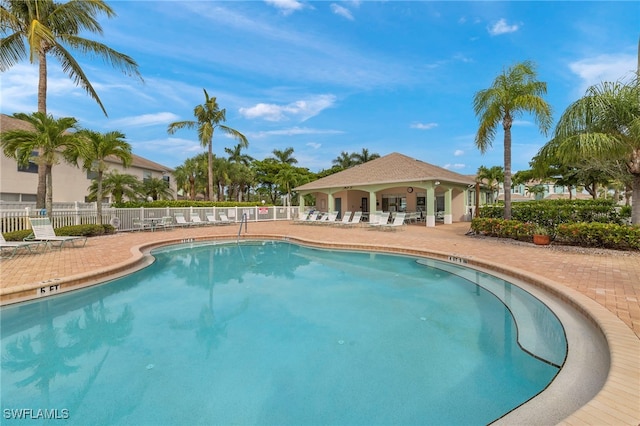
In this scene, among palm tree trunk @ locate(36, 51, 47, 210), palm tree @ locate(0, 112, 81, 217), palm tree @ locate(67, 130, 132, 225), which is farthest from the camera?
palm tree @ locate(67, 130, 132, 225)

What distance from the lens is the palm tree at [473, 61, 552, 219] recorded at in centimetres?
1160

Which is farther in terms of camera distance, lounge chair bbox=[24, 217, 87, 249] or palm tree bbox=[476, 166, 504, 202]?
palm tree bbox=[476, 166, 504, 202]

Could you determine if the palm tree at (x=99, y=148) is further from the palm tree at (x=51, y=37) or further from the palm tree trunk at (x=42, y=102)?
the palm tree at (x=51, y=37)

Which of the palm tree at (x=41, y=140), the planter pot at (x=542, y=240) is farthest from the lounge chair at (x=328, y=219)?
the palm tree at (x=41, y=140)

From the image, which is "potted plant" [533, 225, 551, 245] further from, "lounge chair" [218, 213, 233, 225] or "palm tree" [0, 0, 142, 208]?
"palm tree" [0, 0, 142, 208]

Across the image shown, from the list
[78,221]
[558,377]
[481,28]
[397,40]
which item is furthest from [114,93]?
[558,377]

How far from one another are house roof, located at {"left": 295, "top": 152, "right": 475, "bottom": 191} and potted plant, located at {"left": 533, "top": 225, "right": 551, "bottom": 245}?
745 centimetres

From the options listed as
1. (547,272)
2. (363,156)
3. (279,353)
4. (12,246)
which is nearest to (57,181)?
(12,246)

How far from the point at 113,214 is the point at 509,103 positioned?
19159 mm

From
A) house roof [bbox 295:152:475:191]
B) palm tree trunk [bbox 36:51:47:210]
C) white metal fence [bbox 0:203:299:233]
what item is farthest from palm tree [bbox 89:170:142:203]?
house roof [bbox 295:152:475:191]

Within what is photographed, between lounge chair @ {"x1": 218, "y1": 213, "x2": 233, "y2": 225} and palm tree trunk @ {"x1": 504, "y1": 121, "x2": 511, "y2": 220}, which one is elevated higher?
palm tree trunk @ {"x1": 504, "y1": 121, "x2": 511, "y2": 220}

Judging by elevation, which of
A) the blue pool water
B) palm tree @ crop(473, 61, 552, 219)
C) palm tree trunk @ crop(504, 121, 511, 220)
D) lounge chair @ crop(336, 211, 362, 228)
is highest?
palm tree @ crop(473, 61, 552, 219)

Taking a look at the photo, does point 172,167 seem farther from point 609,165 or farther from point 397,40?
point 609,165

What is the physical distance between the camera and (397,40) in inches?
587
